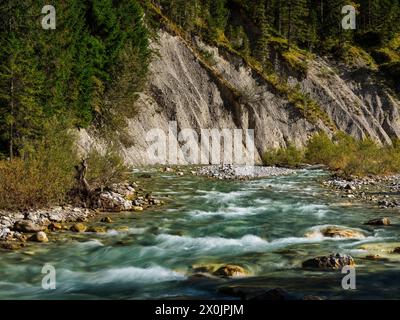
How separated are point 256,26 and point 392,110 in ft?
89.5

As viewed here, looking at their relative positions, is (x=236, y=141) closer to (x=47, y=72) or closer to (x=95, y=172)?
(x=47, y=72)

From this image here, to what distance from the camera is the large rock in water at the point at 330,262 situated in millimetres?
11910

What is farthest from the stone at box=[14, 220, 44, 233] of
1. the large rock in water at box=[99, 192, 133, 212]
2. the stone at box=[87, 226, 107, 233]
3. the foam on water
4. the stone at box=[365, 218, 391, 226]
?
the stone at box=[365, 218, 391, 226]

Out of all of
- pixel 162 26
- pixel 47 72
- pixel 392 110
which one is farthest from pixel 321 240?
pixel 392 110

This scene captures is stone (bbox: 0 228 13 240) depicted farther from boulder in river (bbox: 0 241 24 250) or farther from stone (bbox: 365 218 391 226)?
stone (bbox: 365 218 391 226)

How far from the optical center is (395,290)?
1002 cm

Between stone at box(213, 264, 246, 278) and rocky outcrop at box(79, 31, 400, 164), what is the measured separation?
1182 inches

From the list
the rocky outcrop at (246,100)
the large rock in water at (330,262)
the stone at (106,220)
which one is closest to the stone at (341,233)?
the large rock in water at (330,262)

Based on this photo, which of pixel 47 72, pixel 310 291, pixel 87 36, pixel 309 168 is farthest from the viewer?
pixel 309 168

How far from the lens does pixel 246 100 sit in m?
61.8

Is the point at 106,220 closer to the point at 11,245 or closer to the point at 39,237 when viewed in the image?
the point at 39,237

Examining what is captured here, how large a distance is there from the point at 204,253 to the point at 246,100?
163 ft

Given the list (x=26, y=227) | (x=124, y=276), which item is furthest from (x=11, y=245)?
(x=124, y=276)

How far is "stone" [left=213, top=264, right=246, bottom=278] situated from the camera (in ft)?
37.7
